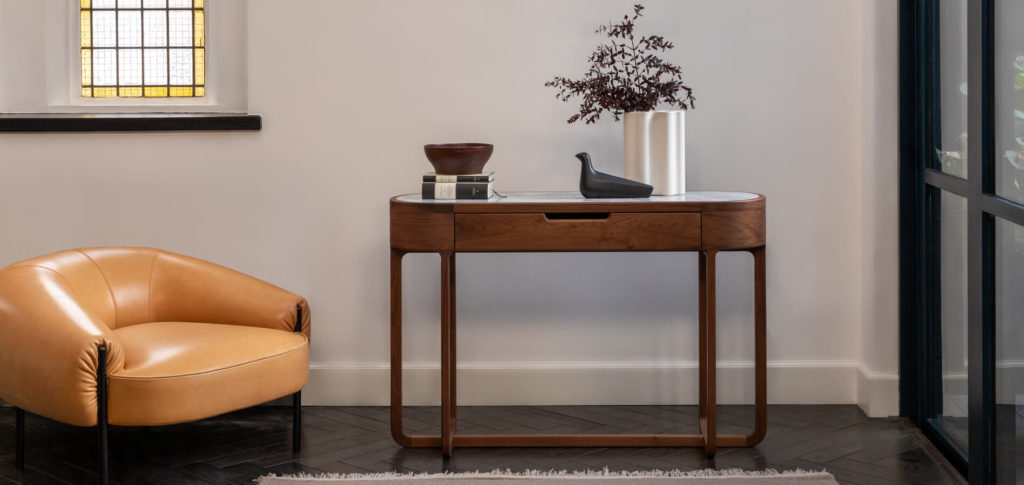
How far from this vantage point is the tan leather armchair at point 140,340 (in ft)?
9.31

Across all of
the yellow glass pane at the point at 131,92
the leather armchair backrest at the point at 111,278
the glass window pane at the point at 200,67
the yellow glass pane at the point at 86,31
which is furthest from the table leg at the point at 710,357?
the yellow glass pane at the point at 86,31

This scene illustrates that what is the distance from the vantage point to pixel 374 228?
3.88 meters

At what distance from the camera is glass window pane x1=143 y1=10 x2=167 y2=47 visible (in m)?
4.00

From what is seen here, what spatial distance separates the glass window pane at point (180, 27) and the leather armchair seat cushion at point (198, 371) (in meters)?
1.27

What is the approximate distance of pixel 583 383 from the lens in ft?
12.8

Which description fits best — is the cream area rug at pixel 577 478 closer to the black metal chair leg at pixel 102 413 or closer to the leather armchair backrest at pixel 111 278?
the black metal chair leg at pixel 102 413

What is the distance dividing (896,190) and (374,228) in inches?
77.5

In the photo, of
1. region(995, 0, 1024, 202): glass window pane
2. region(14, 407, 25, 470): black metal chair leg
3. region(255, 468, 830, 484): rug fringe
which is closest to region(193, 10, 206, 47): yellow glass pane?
region(14, 407, 25, 470): black metal chair leg

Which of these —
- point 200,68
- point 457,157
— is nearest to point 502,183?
point 457,157

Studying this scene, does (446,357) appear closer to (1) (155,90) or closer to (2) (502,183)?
(2) (502,183)

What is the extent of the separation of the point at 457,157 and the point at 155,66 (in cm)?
156

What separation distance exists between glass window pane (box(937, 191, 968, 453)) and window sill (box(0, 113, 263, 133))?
2488 mm

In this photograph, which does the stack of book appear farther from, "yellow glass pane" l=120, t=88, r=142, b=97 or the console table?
"yellow glass pane" l=120, t=88, r=142, b=97

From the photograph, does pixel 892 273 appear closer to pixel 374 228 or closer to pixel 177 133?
pixel 374 228
